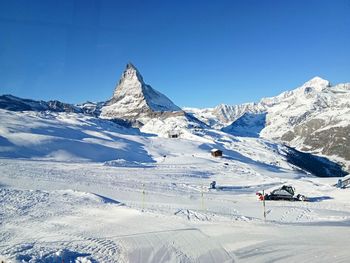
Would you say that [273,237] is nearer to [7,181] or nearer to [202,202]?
[202,202]

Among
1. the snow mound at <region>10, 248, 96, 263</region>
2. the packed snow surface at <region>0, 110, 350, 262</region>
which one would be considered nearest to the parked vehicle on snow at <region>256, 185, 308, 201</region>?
the packed snow surface at <region>0, 110, 350, 262</region>

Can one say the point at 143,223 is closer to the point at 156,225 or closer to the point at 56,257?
the point at 156,225

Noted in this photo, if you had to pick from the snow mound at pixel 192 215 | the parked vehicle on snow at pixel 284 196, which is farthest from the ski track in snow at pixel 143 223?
the parked vehicle on snow at pixel 284 196

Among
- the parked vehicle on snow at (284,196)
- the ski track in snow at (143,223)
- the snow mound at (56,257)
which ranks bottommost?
the snow mound at (56,257)

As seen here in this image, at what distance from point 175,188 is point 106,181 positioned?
7032 mm

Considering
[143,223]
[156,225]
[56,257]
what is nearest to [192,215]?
[156,225]

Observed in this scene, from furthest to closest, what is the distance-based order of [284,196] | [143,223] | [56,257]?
[284,196] < [143,223] < [56,257]

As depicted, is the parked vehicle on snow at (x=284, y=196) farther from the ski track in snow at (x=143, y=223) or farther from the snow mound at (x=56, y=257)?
the snow mound at (x=56, y=257)

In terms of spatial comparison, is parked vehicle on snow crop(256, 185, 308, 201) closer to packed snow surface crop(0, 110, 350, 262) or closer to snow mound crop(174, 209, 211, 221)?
packed snow surface crop(0, 110, 350, 262)

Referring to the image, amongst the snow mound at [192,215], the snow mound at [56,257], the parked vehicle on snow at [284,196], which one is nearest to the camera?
the snow mound at [56,257]

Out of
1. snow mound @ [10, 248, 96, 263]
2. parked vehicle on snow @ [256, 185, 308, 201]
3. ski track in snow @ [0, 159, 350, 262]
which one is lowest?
snow mound @ [10, 248, 96, 263]

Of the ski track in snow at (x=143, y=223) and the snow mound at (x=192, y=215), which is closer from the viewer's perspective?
the ski track in snow at (x=143, y=223)

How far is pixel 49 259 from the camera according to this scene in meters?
13.2

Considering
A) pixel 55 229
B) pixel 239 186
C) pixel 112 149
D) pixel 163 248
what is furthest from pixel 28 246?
pixel 112 149
